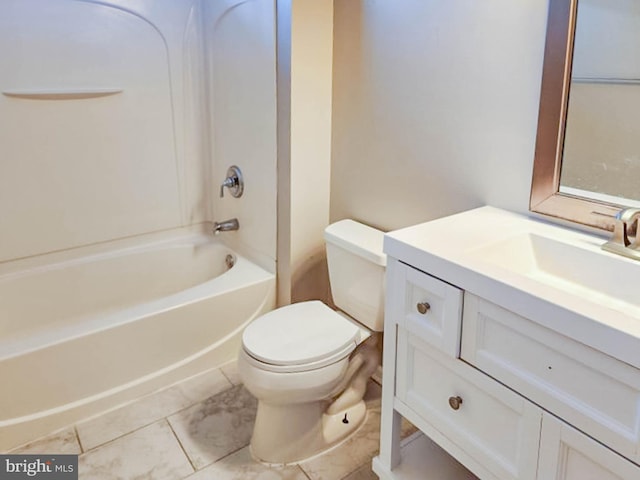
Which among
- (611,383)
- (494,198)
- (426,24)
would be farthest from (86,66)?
(611,383)

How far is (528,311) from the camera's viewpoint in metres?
1.15

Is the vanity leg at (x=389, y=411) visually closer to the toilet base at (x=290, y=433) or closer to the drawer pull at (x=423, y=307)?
the drawer pull at (x=423, y=307)

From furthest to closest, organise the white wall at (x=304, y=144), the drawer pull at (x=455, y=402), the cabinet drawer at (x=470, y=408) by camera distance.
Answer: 1. the white wall at (x=304, y=144)
2. the drawer pull at (x=455, y=402)
3. the cabinet drawer at (x=470, y=408)

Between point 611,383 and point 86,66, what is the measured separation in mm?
2316

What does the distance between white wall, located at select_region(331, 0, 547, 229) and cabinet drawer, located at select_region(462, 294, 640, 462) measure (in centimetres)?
57

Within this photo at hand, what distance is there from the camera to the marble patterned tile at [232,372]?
234 centimetres

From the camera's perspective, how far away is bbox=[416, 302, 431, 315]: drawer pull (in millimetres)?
1404

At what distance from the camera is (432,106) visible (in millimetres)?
1884

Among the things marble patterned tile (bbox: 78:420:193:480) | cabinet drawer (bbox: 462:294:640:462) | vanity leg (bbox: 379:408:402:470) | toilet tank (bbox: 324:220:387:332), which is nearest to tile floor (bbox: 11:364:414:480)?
marble patterned tile (bbox: 78:420:193:480)

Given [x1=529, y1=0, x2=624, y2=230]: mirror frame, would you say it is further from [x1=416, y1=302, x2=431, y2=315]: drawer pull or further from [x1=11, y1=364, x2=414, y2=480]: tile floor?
[x1=11, y1=364, x2=414, y2=480]: tile floor

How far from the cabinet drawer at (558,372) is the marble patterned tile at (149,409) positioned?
50.8 inches

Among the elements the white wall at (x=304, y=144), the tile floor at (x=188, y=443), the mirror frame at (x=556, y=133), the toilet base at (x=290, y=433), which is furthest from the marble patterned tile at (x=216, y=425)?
the mirror frame at (x=556, y=133)

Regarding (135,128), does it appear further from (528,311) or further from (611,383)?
(611,383)

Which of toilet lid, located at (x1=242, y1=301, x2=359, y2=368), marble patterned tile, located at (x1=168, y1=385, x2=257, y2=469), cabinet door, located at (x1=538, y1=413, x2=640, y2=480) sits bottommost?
marble patterned tile, located at (x1=168, y1=385, x2=257, y2=469)
